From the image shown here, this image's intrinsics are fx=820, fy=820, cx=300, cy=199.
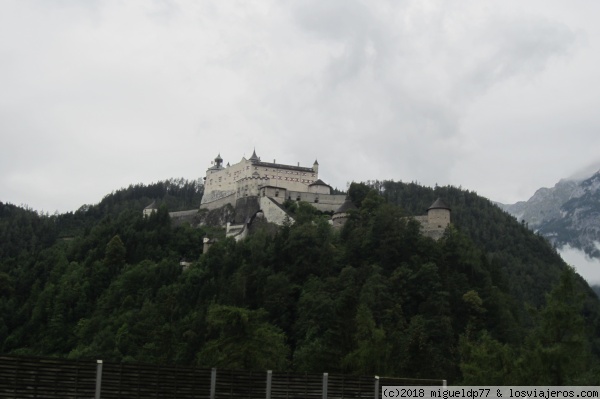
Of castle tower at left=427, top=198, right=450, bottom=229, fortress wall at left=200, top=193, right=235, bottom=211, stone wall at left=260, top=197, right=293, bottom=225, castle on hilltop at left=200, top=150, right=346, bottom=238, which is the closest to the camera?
castle tower at left=427, top=198, right=450, bottom=229

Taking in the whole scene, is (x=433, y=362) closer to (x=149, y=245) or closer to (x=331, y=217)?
(x=331, y=217)

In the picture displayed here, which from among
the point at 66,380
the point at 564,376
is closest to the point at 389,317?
the point at 564,376

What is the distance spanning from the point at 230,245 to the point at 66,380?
69.3 m

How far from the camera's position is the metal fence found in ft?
58.7

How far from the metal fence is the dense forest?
11160mm

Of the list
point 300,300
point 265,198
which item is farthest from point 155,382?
point 265,198

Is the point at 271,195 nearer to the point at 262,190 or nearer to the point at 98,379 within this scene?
the point at 262,190

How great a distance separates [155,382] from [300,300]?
171 feet

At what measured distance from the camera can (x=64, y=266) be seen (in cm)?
10094

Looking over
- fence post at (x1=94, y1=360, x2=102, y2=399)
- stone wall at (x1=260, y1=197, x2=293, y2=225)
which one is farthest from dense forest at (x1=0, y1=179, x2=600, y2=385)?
fence post at (x1=94, y1=360, x2=102, y2=399)

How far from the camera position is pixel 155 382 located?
20.1m

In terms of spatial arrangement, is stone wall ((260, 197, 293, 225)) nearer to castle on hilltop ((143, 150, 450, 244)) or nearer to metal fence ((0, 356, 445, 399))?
castle on hilltop ((143, 150, 450, 244))

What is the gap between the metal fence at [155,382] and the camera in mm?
17891

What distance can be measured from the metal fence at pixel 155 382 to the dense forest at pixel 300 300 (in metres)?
11.2
